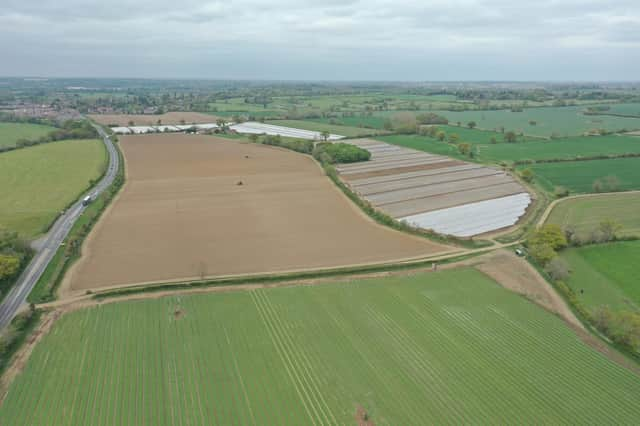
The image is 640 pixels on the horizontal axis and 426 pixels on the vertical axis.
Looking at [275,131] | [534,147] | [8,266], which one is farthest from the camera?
[275,131]

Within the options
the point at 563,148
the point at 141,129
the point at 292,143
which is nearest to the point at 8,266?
the point at 292,143

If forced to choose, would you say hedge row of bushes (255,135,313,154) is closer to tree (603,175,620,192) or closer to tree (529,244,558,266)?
tree (603,175,620,192)

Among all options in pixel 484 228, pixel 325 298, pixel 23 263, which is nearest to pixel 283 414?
pixel 325 298

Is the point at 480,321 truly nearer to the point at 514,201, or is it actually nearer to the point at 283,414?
the point at 283,414

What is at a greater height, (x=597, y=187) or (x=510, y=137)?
(x=510, y=137)

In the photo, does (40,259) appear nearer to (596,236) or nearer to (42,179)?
(42,179)

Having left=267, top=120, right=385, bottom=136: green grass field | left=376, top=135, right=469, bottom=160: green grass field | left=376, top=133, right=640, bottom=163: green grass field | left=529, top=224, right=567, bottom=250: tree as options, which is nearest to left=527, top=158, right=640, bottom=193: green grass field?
left=376, top=133, right=640, bottom=163: green grass field

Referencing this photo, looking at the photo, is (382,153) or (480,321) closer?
(480,321)
